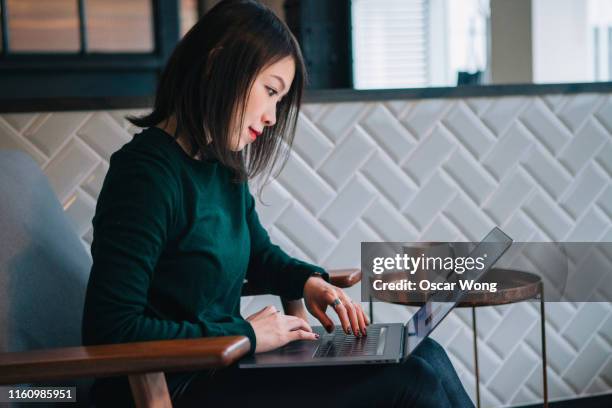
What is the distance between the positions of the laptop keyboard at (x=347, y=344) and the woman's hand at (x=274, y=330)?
41mm

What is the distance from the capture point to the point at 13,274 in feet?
4.10

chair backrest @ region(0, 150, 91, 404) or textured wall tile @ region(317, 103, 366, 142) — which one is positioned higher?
textured wall tile @ region(317, 103, 366, 142)

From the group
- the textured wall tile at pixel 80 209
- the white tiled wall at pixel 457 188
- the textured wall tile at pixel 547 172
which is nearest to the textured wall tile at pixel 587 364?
the white tiled wall at pixel 457 188

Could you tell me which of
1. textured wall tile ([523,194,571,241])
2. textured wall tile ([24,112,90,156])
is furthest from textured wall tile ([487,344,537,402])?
textured wall tile ([24,112,90,156])

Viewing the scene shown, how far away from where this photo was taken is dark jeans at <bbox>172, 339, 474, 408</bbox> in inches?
45.7

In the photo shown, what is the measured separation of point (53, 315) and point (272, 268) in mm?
415

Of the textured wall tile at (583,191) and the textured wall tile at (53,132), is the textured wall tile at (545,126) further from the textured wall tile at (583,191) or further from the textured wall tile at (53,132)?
the textured wall tile at (53,132)

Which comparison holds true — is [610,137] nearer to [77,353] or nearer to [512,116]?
[512,116]

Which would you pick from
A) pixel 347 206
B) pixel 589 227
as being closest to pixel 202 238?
pixel 347 206

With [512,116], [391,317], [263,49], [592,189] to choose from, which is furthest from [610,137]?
[263,49]

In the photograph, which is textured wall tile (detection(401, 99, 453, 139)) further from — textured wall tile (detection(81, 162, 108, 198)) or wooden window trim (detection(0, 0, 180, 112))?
wooden window trim (detection(0, 0, 180, 112))

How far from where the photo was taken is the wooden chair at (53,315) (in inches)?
38.2

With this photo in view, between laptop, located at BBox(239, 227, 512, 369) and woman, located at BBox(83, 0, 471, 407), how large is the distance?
3 cm

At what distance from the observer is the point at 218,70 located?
46.8 inches
